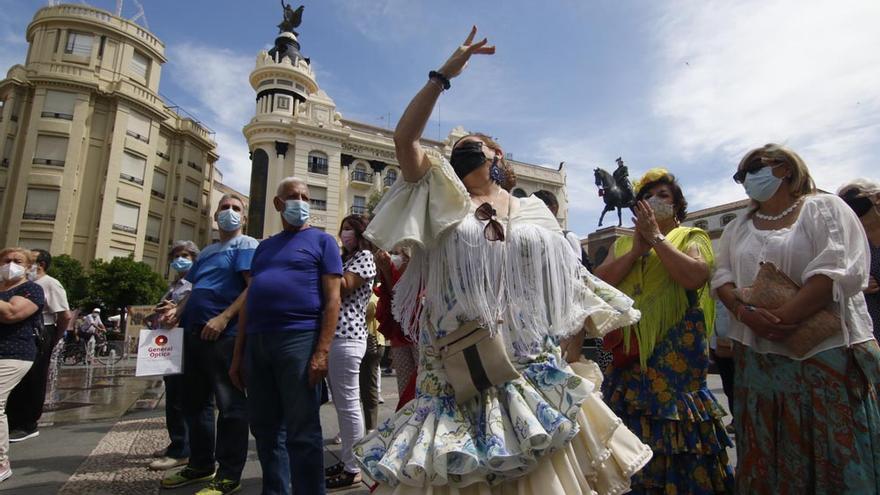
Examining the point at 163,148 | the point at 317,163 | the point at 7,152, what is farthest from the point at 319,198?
the point at 7,152

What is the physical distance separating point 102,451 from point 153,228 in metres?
34.3

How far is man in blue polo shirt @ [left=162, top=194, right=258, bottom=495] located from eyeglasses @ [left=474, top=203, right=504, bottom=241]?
7.12 feet

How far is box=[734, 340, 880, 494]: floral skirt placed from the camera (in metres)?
1.80

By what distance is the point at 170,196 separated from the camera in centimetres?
3491

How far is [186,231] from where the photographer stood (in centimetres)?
3638

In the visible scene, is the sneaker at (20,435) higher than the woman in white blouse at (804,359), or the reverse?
the woman in white blouse at (804,359)

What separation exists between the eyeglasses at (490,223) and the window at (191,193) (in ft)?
130

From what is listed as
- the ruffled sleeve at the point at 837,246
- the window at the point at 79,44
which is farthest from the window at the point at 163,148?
the ruffled sleeve at the point at 837,246

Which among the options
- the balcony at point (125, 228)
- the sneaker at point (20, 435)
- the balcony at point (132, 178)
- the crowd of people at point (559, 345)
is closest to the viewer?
the crowd of people at point (559, 345)

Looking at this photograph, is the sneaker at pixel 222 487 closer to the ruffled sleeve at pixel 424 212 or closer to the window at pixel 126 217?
the ruffled sleeve at pixel 424 212

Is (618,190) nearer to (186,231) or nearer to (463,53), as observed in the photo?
(463,53)

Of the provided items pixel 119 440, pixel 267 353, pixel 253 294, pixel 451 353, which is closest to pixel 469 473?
pixel 451 353

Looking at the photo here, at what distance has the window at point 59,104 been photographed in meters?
29.9

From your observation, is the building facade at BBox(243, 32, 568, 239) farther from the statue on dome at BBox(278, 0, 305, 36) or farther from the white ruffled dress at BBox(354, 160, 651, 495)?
the white ruffled dress at BBox(354, 160, 651, 495)
